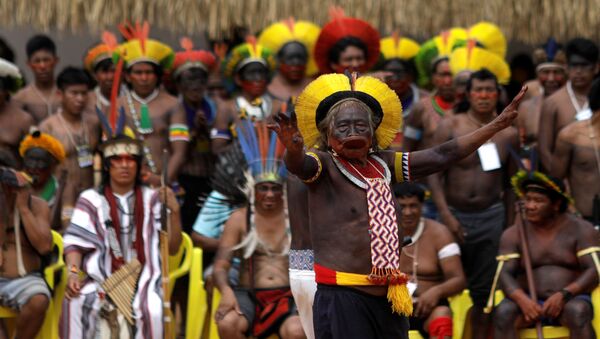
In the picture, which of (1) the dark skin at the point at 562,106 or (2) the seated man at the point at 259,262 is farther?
(1) the dark skin at the point at 562,106

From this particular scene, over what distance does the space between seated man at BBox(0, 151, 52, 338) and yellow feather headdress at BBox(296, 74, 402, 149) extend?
257 cm

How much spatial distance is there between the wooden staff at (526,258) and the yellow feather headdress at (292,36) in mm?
2475

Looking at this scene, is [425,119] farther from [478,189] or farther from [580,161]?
[580,161]

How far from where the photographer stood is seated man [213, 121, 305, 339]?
8.91 m

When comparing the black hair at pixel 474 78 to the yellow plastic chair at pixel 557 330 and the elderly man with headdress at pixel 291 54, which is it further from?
the yellow plastic chair at pixel 557 330

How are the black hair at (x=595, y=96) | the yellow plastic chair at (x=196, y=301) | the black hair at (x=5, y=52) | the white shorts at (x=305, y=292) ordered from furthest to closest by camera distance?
the black hair at (x=5, y=52)
the black hair at (x=595, y=96)
the yellow plastic chair at (x=196, y=301)
the white shorts at (x=305, y=292)

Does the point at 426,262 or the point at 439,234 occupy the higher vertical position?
the point at 439,234

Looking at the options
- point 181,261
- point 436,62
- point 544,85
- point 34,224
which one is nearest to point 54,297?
point 34,224

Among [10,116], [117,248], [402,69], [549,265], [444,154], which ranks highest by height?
[402,69]

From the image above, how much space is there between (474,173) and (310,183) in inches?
135

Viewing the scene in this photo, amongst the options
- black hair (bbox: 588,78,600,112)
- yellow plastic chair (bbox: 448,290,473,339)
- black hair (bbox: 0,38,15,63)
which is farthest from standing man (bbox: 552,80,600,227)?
black hair (bbox: 0,38,15,63)

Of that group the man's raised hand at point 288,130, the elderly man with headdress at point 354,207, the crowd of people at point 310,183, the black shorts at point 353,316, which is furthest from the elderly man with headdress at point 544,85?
the man's raised hand at point 288,130

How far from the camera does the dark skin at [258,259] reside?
8883 mm

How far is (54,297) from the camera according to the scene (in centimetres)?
909
